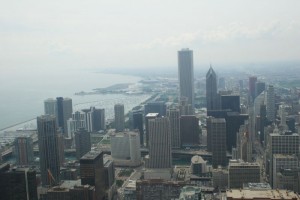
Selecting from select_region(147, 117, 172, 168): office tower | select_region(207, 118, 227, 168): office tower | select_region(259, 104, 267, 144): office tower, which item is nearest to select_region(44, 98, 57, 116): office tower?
select_region(147, 117, 172, 168): office tower

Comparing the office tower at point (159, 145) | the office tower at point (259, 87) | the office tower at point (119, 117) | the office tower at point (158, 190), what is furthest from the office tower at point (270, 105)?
the office tower at point (158, 190)

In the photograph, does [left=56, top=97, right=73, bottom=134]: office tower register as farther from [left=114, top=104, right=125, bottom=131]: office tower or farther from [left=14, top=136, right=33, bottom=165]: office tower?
[left=14, top=136, right=33, bottom=165]: office tower

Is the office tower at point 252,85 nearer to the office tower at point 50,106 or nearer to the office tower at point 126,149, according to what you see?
the office tower at point 126,149

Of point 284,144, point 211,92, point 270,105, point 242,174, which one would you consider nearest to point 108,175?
point 242,174

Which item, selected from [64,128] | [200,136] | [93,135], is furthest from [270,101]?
[64,128]

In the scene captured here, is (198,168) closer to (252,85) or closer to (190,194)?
(190,194)

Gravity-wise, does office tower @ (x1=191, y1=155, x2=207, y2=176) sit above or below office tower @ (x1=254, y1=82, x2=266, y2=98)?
below

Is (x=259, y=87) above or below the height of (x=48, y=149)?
above
